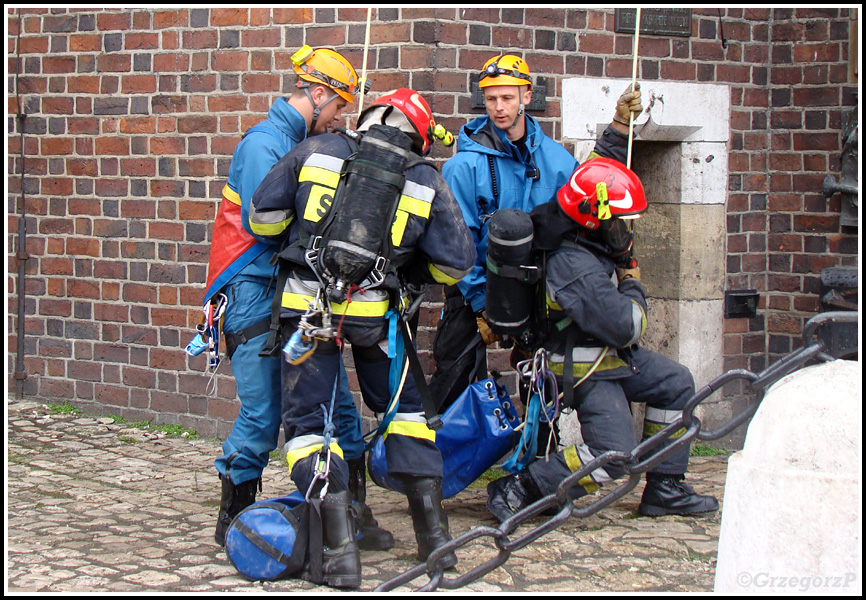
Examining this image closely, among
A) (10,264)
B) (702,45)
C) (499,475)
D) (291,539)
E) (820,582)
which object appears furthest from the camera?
(10,264)

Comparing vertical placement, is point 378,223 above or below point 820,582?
above

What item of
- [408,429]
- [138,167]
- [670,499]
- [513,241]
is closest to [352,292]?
[408,429]

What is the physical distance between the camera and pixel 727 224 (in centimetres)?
675

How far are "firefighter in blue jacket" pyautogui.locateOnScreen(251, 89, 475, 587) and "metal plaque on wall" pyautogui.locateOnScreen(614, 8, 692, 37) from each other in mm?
2508

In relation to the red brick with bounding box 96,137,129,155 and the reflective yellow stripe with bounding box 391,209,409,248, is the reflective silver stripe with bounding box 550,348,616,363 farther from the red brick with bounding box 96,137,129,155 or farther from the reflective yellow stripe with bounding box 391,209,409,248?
the red brick with bounding box 96,137,129,155

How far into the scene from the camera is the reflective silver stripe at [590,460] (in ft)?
14.5

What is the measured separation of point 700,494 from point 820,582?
2.80 metres

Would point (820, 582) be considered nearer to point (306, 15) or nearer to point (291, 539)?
point (291, 539)

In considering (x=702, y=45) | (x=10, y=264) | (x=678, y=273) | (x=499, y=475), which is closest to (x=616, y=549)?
(x=499, y=475)

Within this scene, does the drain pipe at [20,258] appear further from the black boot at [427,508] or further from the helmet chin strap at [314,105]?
the black boot at [427,508]

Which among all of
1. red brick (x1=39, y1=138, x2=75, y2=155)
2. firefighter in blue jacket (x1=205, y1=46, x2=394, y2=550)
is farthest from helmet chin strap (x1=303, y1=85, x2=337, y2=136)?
red brick (x1=39, y1=138, x2=75, y2=155)

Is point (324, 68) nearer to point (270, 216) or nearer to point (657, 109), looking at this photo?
point (270, 216)

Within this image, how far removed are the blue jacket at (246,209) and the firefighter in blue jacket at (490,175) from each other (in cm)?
95

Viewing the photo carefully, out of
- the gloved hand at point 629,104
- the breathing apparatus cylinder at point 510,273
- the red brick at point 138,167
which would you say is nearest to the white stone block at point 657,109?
the gloved hand at point 629,104
